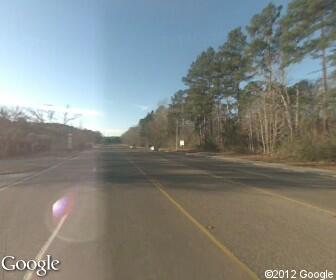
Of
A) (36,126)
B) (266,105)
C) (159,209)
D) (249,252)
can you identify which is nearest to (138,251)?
(249,252)

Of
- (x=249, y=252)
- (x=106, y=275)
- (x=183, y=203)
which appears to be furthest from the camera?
(x=183, y=203)

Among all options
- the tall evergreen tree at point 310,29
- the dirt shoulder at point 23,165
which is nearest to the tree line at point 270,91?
the tall evergreen tree at point 310,29

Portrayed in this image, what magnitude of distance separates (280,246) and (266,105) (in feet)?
169

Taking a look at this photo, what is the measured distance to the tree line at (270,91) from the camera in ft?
126

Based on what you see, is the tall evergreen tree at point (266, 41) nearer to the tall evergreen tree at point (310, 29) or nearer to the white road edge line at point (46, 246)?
the tall evergreen tree at point (310, 29)

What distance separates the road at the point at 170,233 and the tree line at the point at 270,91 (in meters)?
24.0

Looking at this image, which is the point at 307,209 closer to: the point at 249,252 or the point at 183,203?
the point at 183,203

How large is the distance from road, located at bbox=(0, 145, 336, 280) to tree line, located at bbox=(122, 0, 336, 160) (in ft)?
78.8

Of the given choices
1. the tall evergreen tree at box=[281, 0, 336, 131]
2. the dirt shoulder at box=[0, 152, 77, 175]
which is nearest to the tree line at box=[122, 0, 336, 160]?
the tall evergreen tree at box=[281, 0, 336, 131]

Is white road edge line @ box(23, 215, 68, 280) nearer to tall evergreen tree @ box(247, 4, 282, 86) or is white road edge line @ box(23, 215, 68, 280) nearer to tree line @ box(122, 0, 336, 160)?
tree line @ box(122, 0, 336, 160)

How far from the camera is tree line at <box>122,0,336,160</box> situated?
38.3 m

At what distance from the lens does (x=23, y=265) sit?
656cm

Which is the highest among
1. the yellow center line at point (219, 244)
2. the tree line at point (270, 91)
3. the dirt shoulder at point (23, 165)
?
the tree line at point (270, 91)

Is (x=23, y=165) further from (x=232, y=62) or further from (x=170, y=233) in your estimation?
(x=232, y=62)
